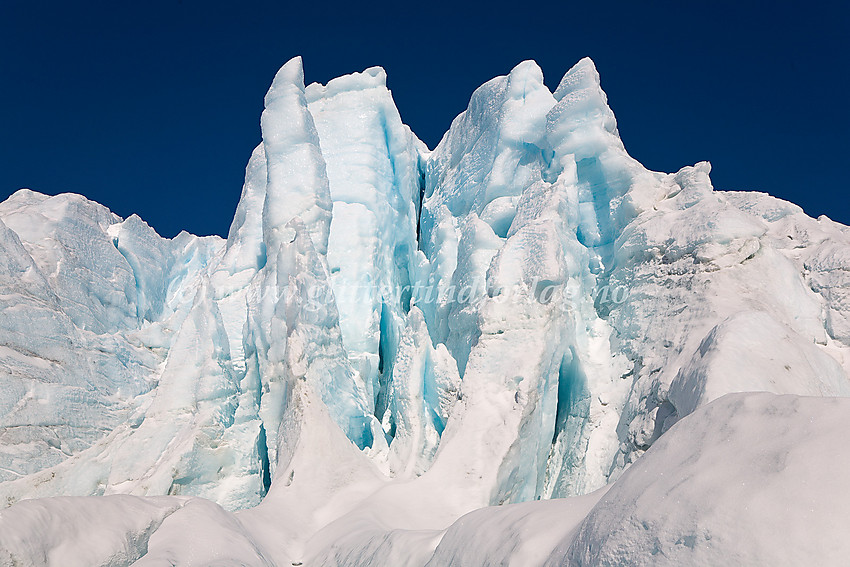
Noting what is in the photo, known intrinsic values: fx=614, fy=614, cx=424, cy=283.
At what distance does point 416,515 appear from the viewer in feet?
29.2

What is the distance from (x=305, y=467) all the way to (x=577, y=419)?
509 centimetres

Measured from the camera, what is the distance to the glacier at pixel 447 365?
303cm

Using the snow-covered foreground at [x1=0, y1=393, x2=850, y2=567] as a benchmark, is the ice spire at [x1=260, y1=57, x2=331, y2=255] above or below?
above

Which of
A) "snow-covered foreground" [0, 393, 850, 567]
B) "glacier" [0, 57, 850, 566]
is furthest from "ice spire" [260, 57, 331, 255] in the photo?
"snow-covered foreground" [0, 393, 850, 567]

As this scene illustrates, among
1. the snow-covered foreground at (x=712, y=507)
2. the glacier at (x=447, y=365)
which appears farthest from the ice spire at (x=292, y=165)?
the snow-covered foreground at (x=712, y=507)

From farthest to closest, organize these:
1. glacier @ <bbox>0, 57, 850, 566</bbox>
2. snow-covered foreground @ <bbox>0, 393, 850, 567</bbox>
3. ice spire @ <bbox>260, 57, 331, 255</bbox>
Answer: ice spire @ <bbox>260, 57, 331, 255</bbox> < glacier @ <bbox>0, 57, 850, 566</bbox> < snow-covered foreground @ <bbox>0, 393, 850, 567</bbox>

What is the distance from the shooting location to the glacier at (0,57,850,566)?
9.95 feet

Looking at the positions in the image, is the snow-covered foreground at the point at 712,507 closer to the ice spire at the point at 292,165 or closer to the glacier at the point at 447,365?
the glacier at the point at 447,365

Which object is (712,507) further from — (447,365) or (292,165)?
(292,165)

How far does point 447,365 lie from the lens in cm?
1271

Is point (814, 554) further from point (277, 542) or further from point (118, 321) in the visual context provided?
point (118, 321)

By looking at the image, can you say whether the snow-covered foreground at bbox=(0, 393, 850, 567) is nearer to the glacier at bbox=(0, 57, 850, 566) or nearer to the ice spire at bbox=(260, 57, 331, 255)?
the glacier at bbox=(0, 57, 850, 566)

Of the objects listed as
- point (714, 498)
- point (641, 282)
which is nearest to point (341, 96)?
point (641, 282)

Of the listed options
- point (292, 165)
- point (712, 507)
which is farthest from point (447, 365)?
point (712, 507)
